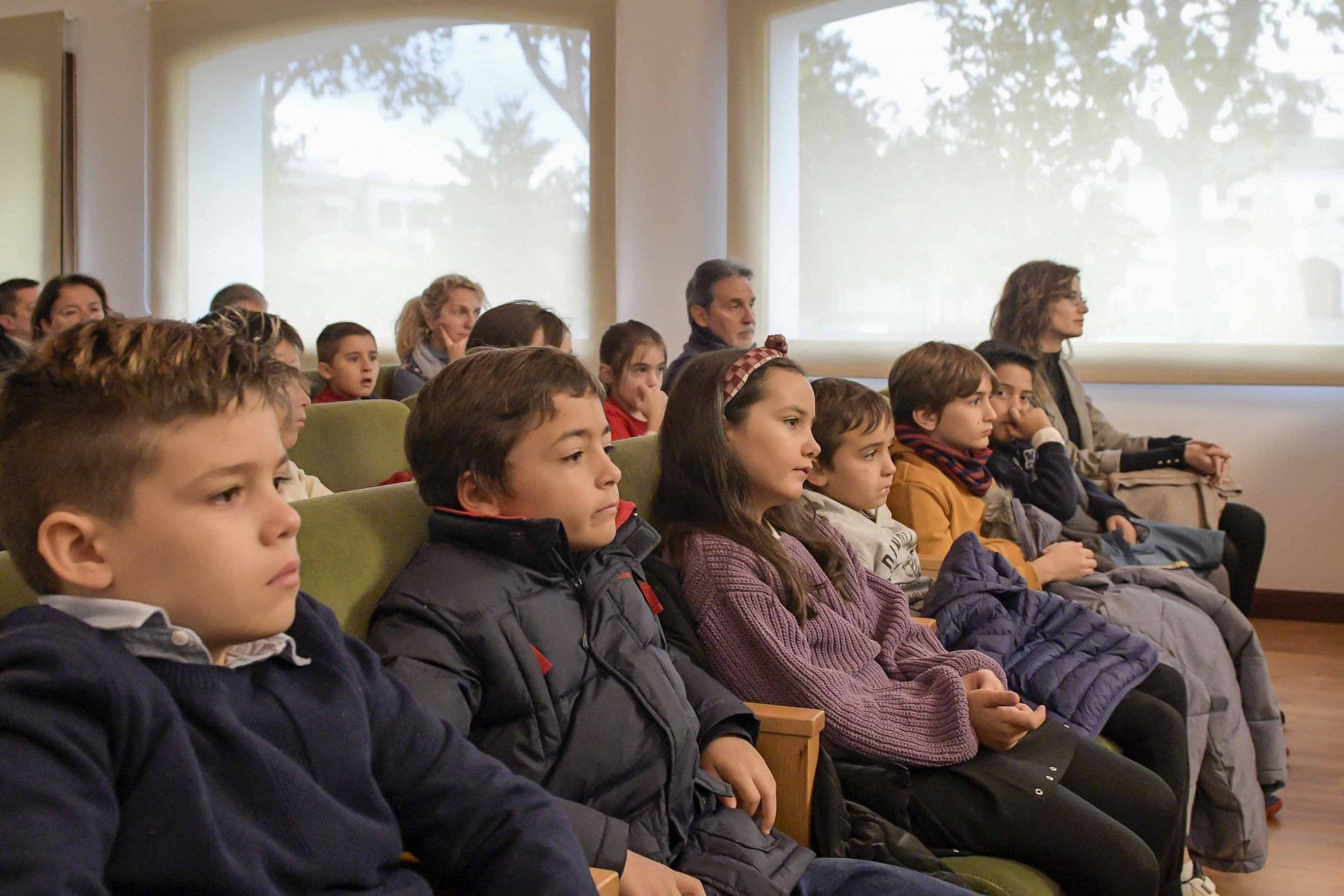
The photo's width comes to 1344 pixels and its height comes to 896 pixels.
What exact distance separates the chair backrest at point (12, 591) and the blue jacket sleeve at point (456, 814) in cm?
26

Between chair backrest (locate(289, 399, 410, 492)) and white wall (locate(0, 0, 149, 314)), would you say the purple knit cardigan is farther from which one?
white wall (locate(0, 0, 149, 314))

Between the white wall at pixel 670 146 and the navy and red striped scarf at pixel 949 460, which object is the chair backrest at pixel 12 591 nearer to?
the navy and red striped scarf at pixel 949 460

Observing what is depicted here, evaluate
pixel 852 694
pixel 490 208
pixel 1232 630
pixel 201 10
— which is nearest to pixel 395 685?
pixel 852 694

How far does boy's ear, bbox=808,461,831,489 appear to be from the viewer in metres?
2.34

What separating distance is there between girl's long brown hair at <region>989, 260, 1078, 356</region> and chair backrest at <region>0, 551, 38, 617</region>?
10.6 feet

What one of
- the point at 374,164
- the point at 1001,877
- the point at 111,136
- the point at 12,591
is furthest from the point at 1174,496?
the point at 111,136

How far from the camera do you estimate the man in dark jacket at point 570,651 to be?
131cm

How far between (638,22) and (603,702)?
4.41 m

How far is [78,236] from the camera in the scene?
6.37 metres

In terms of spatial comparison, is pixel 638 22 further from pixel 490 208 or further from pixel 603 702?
pixel 603 702

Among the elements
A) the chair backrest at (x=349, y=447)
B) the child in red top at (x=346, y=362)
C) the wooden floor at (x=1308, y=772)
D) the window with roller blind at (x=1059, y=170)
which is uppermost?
the window with roller blind at (x=1059, y=170)

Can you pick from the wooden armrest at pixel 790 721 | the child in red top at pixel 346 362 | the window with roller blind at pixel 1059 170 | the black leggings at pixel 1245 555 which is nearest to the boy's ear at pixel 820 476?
the wooden armrest at pixel 790 721

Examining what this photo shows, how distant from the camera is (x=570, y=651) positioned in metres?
1.40

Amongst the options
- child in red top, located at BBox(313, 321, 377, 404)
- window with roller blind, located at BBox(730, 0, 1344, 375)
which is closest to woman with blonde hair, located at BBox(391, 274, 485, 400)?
child in red top, located at BBox(313, 321, 377, 404)
